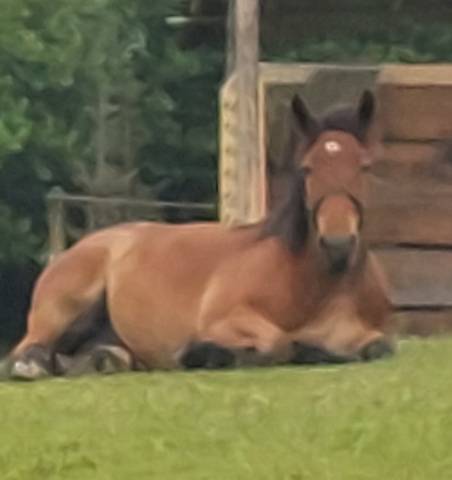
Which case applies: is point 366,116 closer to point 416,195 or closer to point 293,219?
point 293,219

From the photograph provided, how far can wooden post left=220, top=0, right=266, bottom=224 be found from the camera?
26.3 feet

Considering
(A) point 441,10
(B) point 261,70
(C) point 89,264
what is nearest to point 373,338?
(C) point 89,264

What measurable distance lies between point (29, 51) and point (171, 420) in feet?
38.8

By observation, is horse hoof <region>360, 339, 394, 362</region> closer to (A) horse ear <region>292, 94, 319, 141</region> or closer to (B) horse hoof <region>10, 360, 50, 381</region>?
(A) horse ear <region>292, 94, 319, 141</region>

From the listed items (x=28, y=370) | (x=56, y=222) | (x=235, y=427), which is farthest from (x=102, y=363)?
(x=56, y=222)

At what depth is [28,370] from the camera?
6445 millimetres

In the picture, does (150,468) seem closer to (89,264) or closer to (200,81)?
(89,264)

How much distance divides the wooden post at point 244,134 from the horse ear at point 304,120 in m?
1.57

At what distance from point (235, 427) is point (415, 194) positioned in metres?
2.95

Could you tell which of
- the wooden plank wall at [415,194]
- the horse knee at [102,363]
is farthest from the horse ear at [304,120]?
the wooden plank wall at [415,194]

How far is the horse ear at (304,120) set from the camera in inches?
249

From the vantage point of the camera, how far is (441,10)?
9.53 meters

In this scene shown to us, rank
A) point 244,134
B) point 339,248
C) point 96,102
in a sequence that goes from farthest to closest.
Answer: point 96,102 < point 244,134 < point 339,248

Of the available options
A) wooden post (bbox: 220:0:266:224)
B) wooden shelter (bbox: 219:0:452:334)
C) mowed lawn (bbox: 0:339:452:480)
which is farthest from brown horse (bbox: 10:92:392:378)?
wooden shelter (bbox: 219:0:452:334)
